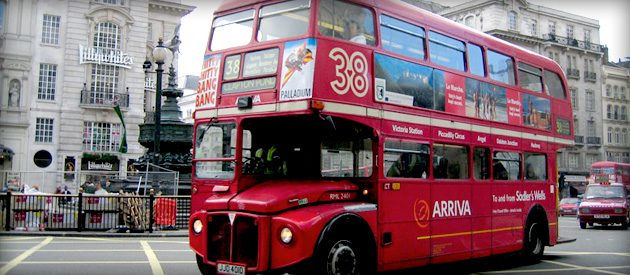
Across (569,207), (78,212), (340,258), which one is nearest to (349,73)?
(340,258)

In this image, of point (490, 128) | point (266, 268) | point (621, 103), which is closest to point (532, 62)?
point (490, 128)

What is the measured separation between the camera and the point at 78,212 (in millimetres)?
17469

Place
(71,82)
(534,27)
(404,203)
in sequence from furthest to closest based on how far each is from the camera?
(534,27), (71,82), (404,203)

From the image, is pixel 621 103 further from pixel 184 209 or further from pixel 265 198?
pixel 265 198

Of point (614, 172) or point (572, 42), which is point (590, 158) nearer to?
point (572, 42)

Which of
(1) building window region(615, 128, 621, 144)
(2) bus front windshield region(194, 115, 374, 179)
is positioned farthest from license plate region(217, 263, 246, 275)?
(1) building window region(615, 128, 621, 144)

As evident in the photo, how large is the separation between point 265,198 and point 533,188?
23.8ft

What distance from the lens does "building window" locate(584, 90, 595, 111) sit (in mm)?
63528

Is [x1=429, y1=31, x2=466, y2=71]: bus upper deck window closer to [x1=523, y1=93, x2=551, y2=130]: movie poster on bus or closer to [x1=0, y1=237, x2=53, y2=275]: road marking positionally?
[x1=523, y1=93, x2=551, y2=130]: movie poster on bus

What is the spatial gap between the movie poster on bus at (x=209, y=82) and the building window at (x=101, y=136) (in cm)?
3382

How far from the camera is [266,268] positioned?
7484 millimetres

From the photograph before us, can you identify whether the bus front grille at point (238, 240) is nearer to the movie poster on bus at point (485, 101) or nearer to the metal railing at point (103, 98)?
the movie poster on bus at point (485, 101)

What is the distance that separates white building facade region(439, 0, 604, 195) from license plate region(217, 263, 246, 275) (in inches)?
2087

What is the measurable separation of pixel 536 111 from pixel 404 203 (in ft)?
16.7
